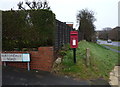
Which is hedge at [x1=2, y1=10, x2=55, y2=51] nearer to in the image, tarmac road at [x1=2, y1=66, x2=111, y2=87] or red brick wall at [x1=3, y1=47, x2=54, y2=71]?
red brick wall at [x1=3, y1=47, x2=54, y2=71]

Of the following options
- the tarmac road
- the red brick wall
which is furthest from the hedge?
the tarmac road

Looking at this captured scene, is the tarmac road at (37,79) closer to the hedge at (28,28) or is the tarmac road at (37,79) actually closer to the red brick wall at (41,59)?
the red brick wall at (41,59)

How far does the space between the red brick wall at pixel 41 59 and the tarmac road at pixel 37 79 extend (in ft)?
1.08

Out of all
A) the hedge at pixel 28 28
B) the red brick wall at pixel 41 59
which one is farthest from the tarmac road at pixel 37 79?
the hedge at pixel 28 28

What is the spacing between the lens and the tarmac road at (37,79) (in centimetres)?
367

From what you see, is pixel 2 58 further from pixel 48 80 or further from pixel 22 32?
pixel 48 80

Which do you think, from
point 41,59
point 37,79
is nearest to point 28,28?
point 41,59

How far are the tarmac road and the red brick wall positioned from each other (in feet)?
1.08

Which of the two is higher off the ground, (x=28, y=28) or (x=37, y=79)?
(x=28, y=28)

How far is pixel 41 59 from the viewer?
4.66 m

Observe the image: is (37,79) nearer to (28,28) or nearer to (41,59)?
(41,59)

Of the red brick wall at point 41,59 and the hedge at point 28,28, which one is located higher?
the hedge at point 28,28

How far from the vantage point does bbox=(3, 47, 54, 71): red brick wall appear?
15.2 ft

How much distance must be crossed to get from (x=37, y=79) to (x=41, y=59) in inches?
35.7
